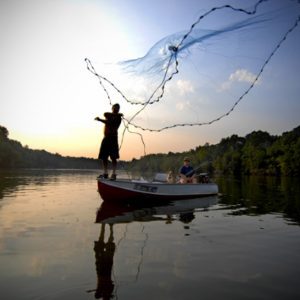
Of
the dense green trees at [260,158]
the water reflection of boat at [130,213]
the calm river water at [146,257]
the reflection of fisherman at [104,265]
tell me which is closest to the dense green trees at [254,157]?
the dense green trees at [260,158]

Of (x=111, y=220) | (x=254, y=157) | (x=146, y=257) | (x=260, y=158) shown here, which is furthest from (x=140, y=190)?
(x=254, y=157)

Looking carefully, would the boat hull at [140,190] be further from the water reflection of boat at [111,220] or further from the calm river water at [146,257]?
the calm river water at [146,257]

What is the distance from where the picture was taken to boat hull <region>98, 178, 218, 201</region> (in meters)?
17.8

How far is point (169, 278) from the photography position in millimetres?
6457

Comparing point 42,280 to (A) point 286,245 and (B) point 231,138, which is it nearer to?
(A) point 286,245

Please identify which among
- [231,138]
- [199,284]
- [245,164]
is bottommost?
[199,284]

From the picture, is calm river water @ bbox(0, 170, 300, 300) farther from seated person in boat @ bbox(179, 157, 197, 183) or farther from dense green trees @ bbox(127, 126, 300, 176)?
dense green trees @ bbox(127, 126, 300, 176)

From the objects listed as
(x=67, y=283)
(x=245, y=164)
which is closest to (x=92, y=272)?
(x=67, y=283)

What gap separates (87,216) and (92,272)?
7.45 m

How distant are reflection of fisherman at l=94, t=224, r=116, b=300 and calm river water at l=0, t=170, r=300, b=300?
2cm

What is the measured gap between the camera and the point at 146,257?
7.86 metres

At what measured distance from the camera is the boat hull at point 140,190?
17773 millimetres

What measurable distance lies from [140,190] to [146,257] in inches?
424

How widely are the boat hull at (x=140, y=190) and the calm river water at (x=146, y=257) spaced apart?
3825 mm
